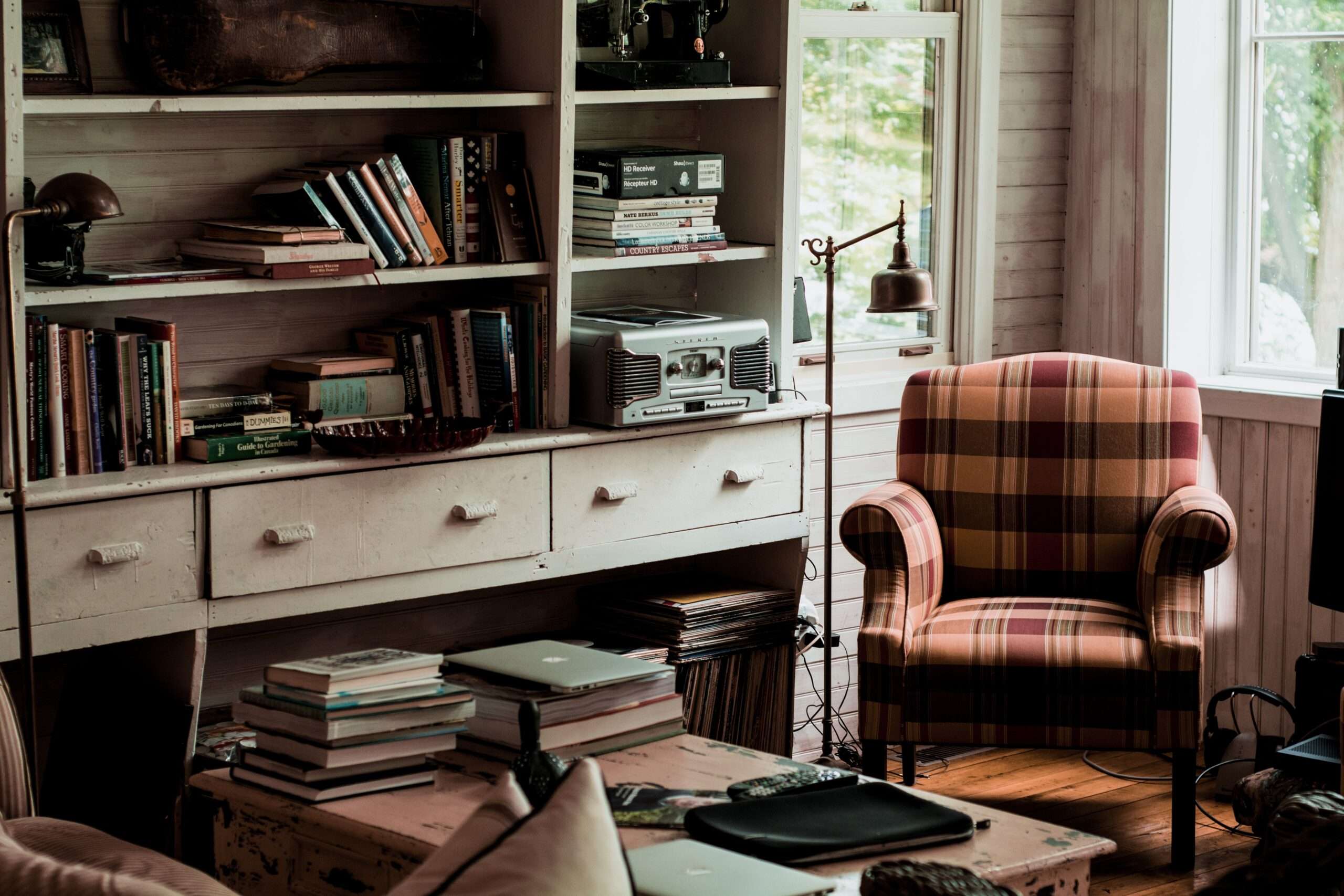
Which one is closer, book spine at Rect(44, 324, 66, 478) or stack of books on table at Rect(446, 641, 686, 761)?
stack of books on table at Rect(446, 641, 686, 761)

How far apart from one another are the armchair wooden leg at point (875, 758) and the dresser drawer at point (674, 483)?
0.58 m

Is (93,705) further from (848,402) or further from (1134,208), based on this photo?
(1134,208)

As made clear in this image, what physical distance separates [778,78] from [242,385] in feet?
4.39

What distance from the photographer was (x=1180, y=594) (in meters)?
3.34

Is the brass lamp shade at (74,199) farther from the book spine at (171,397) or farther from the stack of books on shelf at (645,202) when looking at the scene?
the stack of books on shelf at (645,202)

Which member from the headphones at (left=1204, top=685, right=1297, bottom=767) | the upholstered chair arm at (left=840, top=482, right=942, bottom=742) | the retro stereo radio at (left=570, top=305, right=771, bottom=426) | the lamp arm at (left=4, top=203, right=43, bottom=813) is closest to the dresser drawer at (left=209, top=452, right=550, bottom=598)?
the retro stereo radio at (left=570, top=305, right=771, bottom=426)

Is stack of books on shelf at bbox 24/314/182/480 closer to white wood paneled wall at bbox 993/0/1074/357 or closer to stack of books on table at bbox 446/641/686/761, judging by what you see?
stack of books on table at bbox 446/641/686/761

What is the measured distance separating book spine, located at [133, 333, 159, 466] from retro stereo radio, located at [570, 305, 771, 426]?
0.88m

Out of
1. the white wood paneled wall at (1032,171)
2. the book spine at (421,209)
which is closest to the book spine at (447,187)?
the book spine at (421,209)

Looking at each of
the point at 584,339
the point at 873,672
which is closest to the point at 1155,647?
A: the point at 873,672

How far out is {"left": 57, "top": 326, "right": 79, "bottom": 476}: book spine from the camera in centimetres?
289

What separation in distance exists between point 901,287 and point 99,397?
1637 millimetres

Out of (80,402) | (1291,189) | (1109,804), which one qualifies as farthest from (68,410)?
(1291,189)

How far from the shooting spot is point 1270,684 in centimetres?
405
